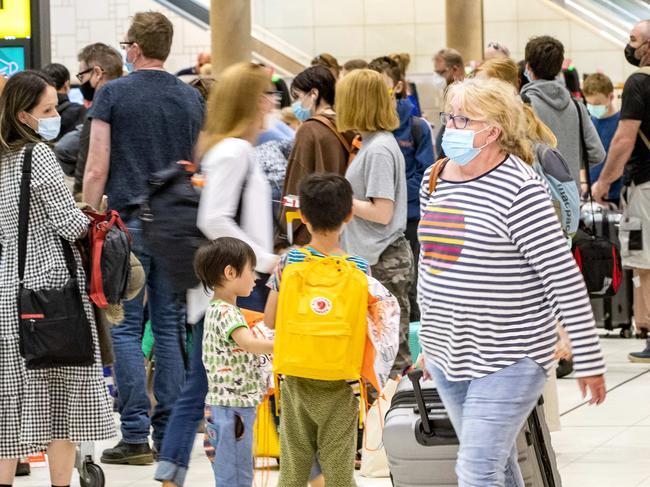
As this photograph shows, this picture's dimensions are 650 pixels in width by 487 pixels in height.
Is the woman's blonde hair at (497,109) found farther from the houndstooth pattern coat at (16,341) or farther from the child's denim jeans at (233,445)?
the houndstooth pattern coat at (16,341)

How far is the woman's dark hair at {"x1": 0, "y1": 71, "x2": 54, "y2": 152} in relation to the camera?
570 centimetres

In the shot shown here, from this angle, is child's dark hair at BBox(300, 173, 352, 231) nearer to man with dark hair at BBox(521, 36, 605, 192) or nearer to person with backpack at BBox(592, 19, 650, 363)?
man with dark hair at BBox(521, 36, 605, 192)

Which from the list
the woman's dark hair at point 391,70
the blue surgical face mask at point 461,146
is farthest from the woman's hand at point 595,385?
the woman's dark hair at point 391,70

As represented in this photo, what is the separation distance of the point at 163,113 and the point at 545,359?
292 centimetres

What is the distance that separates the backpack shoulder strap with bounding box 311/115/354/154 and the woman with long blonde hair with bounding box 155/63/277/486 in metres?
1.13

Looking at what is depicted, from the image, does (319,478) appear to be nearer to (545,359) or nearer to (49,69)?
(545,359)

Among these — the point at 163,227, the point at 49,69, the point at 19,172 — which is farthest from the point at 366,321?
the point at 49,69

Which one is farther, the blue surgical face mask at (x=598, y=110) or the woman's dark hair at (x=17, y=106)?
the blue surgical face mask at (x=598, y=110)

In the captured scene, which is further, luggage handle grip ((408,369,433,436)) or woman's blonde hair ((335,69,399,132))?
woman's blonde hair ((335,69,399,132))

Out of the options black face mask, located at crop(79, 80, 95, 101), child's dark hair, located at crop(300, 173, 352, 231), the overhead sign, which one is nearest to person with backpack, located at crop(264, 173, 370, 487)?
child's dark hair, located at crop(300, 173, 352, 231)

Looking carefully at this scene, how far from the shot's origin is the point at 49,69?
915 centimetres

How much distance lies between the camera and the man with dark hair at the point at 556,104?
788 cm

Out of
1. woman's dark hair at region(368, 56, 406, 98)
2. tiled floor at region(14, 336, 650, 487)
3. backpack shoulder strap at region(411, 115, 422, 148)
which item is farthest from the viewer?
woman's dark hair at region(368, 56, 406, 98)

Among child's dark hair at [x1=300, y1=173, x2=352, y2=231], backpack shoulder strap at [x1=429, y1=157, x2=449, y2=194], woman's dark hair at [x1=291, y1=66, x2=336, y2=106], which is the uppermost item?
woman's dark hair at [x1=291, y1=66, x2=336, y2=106]
